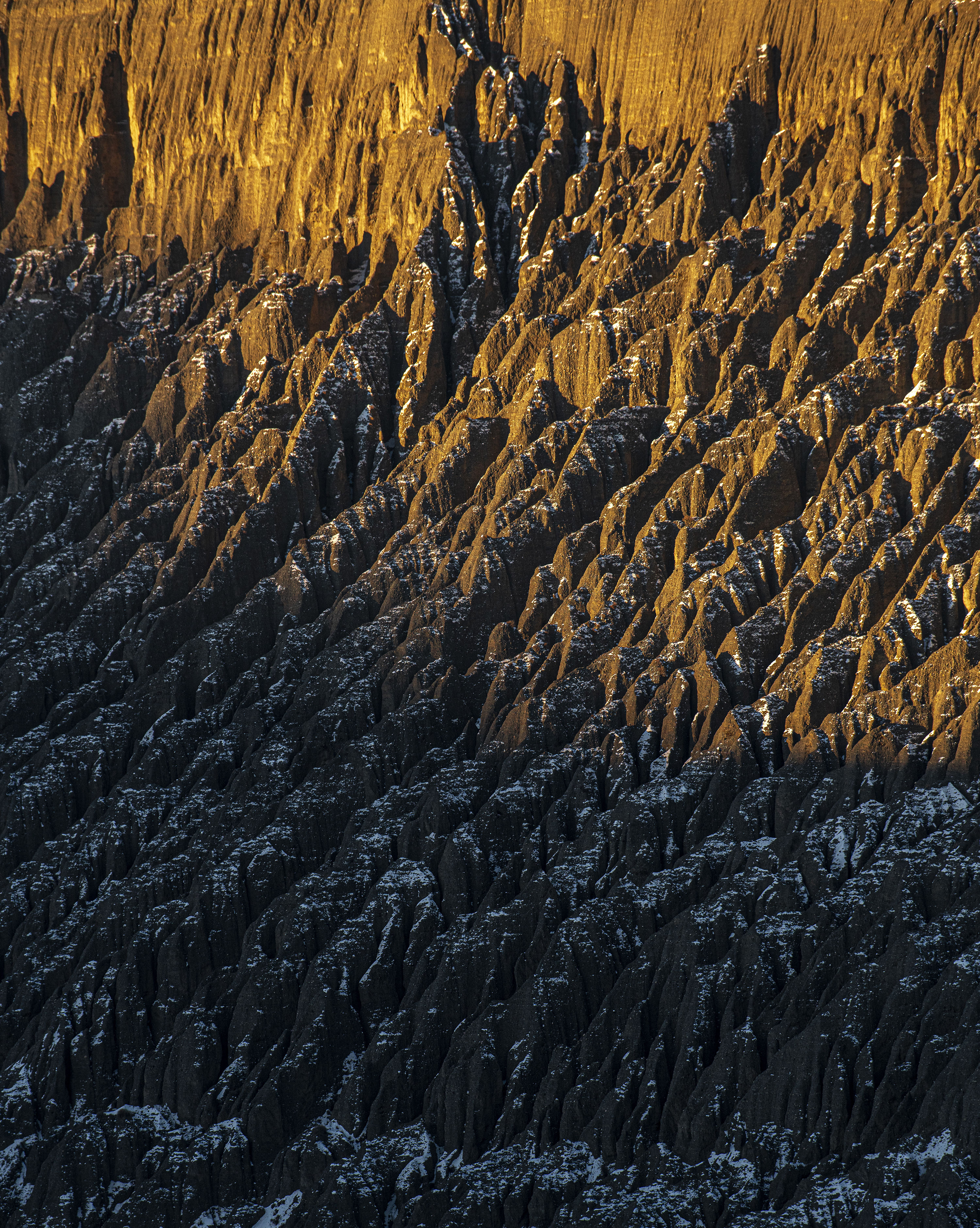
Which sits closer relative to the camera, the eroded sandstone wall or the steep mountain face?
the steep mountain face

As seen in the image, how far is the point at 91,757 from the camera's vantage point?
72.4 meters

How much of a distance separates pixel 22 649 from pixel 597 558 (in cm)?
2502

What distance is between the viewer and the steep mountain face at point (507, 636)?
55.7 meters

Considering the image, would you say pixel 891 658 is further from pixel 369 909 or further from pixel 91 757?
pixel 91 757

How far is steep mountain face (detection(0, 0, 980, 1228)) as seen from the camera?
2191 inches

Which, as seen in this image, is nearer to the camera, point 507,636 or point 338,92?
point 507,636

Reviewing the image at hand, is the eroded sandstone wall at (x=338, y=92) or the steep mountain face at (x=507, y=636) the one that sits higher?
the eroded sandstone wall at (x=338, y=92)

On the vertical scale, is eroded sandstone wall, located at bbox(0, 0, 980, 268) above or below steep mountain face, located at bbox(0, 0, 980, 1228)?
above

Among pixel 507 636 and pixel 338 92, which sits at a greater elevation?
pixel 338 92

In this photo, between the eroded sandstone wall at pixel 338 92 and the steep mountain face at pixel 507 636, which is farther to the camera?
the eroded sandstone wall at pixel 338 92

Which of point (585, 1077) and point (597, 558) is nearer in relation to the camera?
point (585, 1077)

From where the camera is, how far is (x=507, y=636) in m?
68.5

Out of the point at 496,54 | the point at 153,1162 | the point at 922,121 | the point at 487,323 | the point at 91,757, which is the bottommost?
Answer: the point at 153,1162

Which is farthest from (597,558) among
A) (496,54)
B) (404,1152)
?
(496,54)
